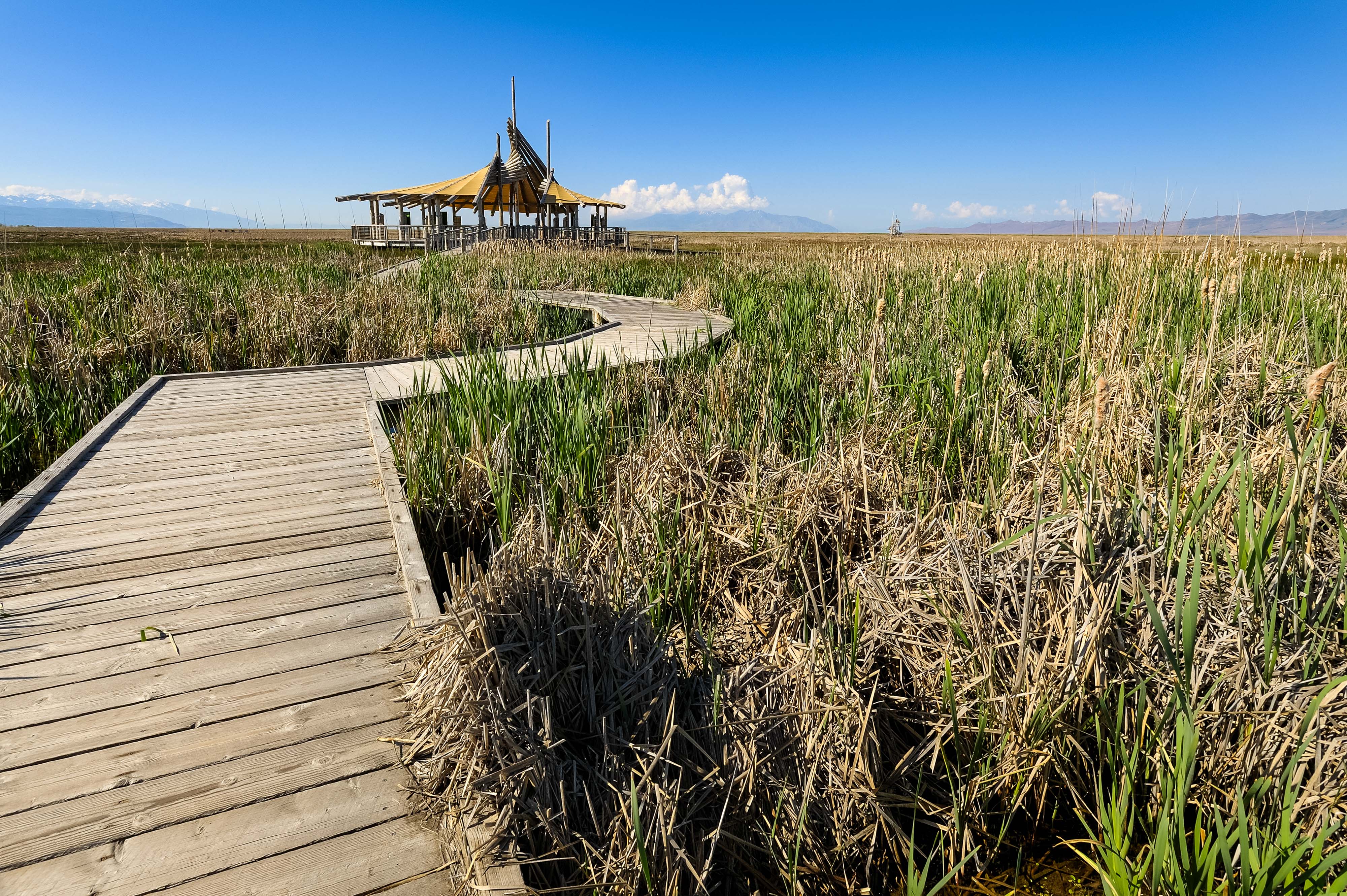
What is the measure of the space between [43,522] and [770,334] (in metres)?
4.97

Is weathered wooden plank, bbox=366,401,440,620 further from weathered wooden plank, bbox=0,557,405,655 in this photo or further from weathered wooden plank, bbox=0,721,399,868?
weathered wooden plank, bbox=0,721,399,868

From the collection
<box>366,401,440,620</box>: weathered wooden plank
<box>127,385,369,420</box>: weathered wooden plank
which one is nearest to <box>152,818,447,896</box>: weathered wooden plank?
<box>366,401,440,620</box>: weathered wooden plank

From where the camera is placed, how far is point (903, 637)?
2.43 metres

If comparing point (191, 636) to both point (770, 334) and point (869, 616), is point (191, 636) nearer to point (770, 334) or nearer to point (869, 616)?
point (869, 616)

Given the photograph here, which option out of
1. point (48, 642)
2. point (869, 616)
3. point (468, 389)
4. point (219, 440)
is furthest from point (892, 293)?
point (48, 642)

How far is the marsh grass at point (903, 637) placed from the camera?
1812 millimetres

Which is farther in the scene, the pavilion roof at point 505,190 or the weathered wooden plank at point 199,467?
the pavilion roof at point 505,190

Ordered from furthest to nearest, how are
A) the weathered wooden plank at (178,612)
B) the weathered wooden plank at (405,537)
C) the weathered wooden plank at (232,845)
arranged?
the weathered wooden plank at (405,537) → the weathered wooden plank at (178,612) → the weathered wooden plank at (232,845)

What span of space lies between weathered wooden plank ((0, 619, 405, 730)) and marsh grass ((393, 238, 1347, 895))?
0.37m

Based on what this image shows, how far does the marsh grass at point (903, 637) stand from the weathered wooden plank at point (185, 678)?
0.37 meters

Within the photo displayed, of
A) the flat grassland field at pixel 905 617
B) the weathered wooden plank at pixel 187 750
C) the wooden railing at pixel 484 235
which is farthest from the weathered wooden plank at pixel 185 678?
the wooden railing at pixel 484 235

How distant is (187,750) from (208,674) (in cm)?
36

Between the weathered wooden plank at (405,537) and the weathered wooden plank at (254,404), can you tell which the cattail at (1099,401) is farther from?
the weathered wooden plank at (254,404)

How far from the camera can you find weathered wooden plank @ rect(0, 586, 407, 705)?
2.19 m
